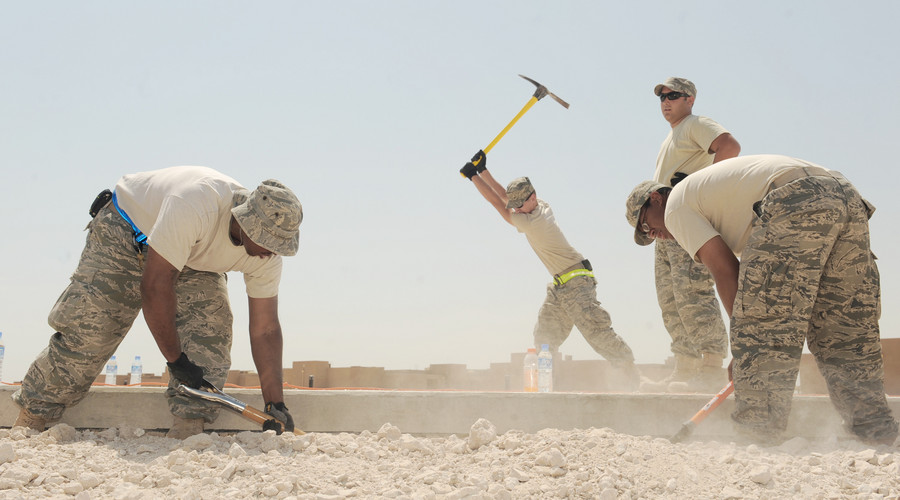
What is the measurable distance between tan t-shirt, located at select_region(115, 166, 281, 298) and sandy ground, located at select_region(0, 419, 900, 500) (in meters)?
0.94

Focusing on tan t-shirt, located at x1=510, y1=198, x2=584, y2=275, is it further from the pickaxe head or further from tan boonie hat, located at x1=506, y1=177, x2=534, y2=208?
the pickaxe head

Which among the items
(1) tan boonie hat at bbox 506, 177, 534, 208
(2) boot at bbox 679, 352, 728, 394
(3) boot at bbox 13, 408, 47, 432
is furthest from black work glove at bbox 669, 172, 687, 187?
(3) boot at bbox 13, 408, 47, 432

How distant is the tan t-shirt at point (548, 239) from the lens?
5.95 metres

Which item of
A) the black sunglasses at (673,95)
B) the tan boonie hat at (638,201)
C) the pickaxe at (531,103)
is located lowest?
the tan boonie hat at (638,201)

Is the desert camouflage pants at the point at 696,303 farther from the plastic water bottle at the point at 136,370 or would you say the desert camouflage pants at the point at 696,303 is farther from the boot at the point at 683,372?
the plastic water bottle at the point at 136,370

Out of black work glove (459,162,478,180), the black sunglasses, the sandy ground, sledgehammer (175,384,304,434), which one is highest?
the black sunglasses

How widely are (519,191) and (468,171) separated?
2.47ft

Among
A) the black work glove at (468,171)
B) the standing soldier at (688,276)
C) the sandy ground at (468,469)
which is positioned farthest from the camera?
the black work glove at (468,171)

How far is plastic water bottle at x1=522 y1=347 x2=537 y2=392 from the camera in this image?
5.94 meters

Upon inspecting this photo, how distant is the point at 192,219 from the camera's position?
3.34 metres

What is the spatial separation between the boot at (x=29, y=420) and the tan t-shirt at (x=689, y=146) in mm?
4202

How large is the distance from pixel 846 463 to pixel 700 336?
2245 mm

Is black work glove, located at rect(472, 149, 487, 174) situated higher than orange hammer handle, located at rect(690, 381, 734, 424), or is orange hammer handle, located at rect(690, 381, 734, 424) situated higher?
black work glove, located at rect(472, 149, 487, 174)

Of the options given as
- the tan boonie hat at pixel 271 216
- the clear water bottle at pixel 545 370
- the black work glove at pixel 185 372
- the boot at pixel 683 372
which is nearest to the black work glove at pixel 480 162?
the clear water bottle at pixel 545 370
